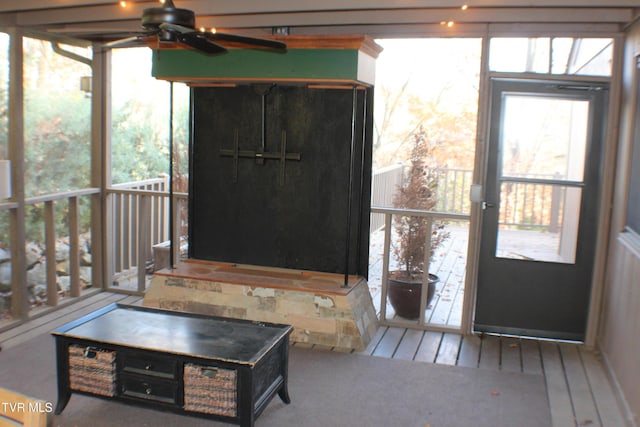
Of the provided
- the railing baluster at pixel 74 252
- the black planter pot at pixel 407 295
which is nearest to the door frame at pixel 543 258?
the black planter pot at pixel 407 295

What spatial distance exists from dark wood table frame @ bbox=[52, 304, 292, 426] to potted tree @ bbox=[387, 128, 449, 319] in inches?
67.6

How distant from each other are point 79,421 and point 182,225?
2326 millimetres

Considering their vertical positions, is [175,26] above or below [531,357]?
above

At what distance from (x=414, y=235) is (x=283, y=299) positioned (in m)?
1.22

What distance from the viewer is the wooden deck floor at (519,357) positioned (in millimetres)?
3346

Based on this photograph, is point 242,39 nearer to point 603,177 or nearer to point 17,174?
point 17,174

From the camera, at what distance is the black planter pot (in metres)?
4.59

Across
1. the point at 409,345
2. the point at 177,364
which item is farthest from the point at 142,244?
the point at 177,364

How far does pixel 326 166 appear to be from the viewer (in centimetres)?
432

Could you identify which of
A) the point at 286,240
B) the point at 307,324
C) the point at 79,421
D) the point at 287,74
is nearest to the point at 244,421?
the point at 79,421

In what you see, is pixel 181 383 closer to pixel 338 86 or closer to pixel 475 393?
pixel 475 393

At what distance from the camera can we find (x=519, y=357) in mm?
4051

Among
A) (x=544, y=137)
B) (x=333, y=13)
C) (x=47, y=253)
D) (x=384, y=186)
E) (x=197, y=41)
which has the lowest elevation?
(x=47, y=253)

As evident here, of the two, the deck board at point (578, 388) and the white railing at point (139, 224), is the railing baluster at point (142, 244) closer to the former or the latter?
the white railing at point (139, 224)
